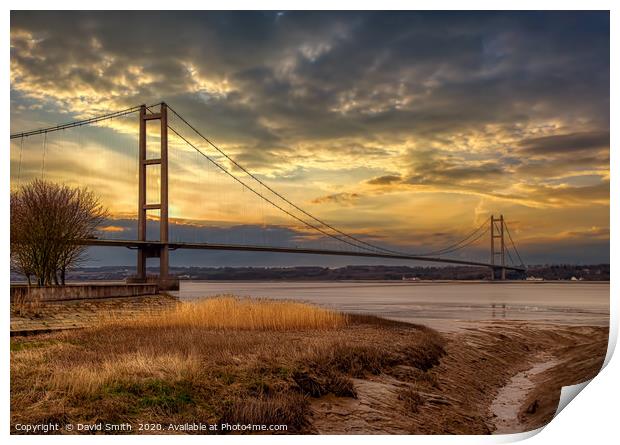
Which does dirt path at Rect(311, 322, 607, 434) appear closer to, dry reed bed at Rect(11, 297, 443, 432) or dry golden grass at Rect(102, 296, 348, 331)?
dry reed bed at Rect(11, 297, 443, 432)

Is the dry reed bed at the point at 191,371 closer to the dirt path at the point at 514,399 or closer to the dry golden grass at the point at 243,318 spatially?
the dry golden grass at the point at 243,318

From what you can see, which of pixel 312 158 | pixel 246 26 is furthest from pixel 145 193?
pixel 246 26

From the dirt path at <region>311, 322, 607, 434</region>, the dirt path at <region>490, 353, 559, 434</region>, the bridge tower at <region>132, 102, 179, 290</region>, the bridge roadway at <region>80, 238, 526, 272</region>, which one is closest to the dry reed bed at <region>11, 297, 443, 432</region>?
the dirt path at <region>311, 322, 607, 434</region>

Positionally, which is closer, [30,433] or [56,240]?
[30,433]

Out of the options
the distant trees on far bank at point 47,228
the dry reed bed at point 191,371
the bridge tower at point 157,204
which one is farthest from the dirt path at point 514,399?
the bridge tower at point 157,204

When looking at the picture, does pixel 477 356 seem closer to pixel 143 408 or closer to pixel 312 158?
pixel 312 158

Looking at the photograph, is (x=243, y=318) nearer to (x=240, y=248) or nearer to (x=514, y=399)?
(x=514, y=399)
